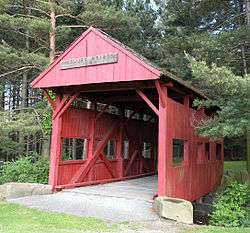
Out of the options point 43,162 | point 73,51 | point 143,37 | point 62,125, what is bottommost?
point 43,162

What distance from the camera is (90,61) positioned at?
11000mm

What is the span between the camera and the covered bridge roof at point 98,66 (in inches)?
399

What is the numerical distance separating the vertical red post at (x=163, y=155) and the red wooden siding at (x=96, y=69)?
3.01ft

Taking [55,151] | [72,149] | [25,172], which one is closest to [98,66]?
[55,151]

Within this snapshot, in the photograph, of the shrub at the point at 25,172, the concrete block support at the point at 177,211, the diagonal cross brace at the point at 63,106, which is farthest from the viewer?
the shrub at the point at 25,172

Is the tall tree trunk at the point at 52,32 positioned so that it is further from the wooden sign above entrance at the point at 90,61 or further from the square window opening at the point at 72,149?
the wooden sign above entrance at the point at 90,61

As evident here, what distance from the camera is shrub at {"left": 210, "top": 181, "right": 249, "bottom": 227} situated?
11070 mm

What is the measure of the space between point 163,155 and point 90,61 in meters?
3.49

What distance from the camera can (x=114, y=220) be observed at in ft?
26.3

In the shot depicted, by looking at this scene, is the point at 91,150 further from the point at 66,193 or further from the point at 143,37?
the point at 143,37

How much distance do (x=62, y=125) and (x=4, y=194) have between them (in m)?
2.92

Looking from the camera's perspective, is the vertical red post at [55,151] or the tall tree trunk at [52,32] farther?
the tall tree trunk at [52,32]

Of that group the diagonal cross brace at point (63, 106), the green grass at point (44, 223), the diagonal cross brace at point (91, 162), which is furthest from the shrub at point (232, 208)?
the diagonal cross brace at point (63, 106)

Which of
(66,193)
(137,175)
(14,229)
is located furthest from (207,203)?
(14,229)
